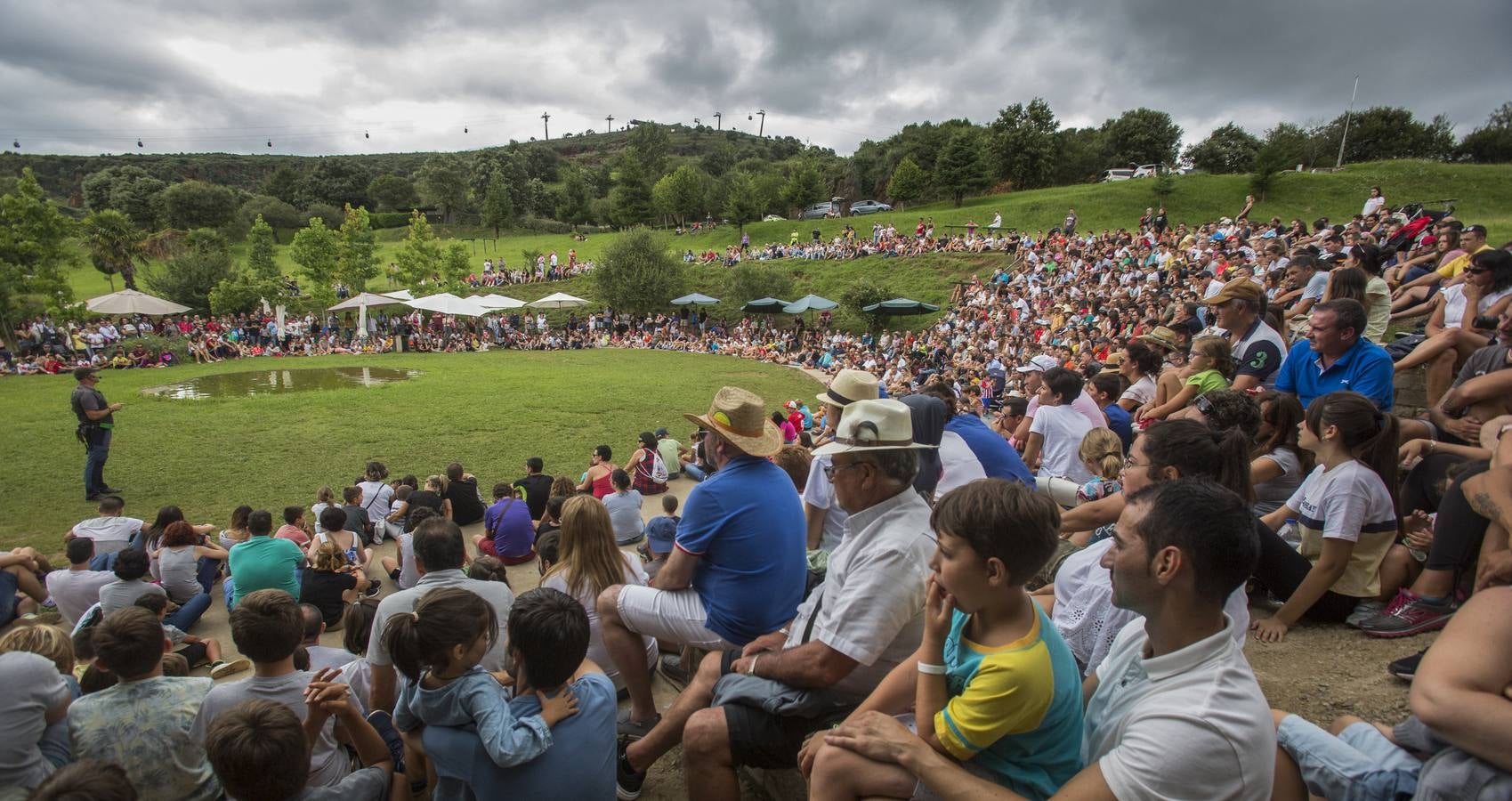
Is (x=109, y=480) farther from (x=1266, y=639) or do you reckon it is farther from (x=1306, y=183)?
(x=1306, y=183)

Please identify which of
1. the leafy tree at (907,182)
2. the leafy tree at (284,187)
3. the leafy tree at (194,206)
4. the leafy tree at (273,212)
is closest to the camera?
the leafy tree at (907,182)

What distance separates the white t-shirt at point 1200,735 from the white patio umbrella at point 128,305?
2919 cm

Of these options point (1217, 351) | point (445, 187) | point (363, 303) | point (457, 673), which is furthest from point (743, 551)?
point (445, 187)

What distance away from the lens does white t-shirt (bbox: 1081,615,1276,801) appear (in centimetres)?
161

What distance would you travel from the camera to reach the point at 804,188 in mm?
60781

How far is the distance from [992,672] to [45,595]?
8.61 m

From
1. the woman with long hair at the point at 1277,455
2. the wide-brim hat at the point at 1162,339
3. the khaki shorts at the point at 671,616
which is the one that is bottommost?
the khaki shorts at the point at 671,616

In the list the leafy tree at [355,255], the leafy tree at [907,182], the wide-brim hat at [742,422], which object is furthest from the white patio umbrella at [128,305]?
the leafy tree at [907,182]

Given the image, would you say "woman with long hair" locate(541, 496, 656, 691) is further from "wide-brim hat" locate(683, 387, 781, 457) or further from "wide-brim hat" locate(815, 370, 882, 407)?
"wide-brim hat" locate(815, 370, 882, 407)

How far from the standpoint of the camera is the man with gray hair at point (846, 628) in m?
2.57

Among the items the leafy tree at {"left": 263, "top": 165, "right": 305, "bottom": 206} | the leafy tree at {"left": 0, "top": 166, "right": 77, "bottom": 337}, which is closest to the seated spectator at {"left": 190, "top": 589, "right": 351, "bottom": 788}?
the leafy tree at {"left": 0, "top": 166, "right": 77, "bottom": 337}

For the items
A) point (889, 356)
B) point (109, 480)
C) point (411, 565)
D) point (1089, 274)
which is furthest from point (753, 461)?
point (1089, 274)

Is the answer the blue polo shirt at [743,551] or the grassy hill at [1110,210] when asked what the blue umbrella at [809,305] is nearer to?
the grassy hill at [1110,210]

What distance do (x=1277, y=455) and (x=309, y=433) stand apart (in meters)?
14.8
